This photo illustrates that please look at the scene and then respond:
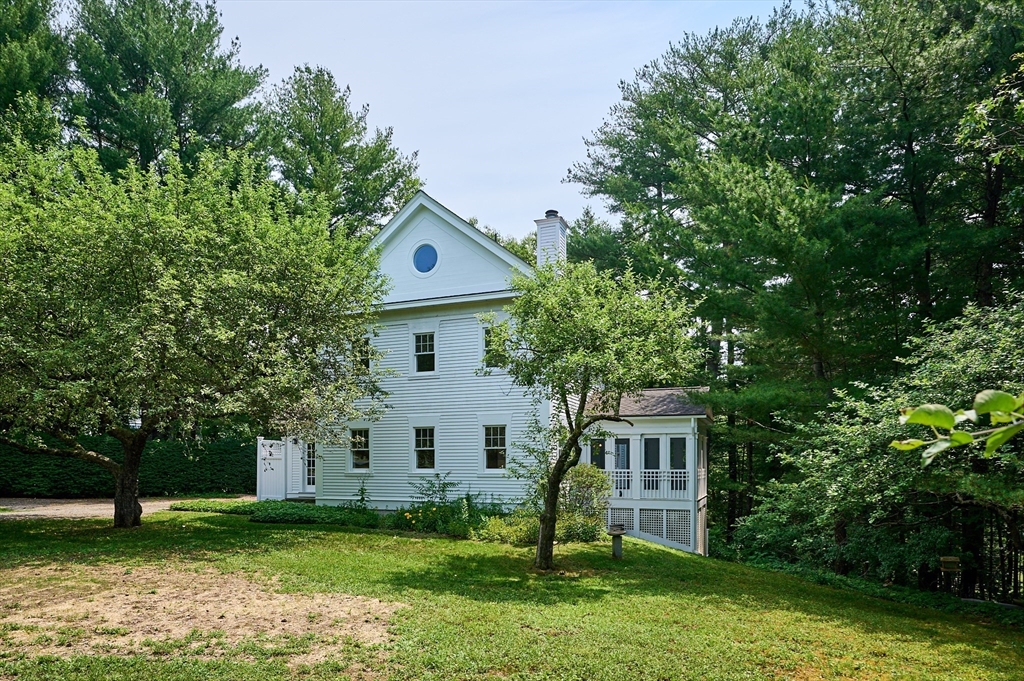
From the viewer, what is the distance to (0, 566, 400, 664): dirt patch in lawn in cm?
758

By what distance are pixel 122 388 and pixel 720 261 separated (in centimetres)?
1371


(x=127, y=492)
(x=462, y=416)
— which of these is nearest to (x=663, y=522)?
(x=462, y=416)

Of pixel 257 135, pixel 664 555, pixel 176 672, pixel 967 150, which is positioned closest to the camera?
pixel 176 672

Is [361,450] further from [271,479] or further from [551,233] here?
[551,233]

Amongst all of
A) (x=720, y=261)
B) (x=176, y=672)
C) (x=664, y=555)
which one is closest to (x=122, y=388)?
(x=176, y=672)

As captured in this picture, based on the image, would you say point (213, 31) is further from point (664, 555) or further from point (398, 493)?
point (664, 555)

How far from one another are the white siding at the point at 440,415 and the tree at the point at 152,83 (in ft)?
44.1

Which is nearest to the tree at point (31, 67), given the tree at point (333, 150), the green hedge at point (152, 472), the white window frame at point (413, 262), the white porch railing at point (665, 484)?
the tree at point (333, 150)

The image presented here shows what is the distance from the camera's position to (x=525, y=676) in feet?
23.2

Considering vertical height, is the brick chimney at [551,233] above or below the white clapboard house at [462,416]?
above

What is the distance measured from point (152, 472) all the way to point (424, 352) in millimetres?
11402

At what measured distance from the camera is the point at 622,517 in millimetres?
18812

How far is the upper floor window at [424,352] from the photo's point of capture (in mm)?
19969

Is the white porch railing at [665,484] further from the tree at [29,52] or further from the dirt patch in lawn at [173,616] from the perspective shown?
the tree at [29,52]
